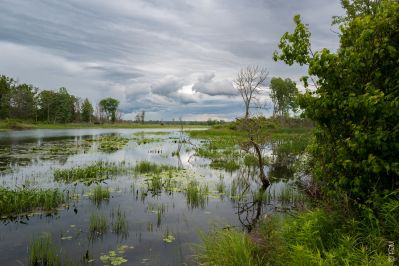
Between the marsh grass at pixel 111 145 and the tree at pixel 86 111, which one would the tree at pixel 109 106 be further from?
the marsh grass at pixel 111 145

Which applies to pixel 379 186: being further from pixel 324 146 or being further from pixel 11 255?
pixel 11 255

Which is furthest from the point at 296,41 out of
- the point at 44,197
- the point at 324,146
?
the point at 44,197

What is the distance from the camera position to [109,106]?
167 meters

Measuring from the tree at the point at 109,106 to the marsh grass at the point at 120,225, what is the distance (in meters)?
160

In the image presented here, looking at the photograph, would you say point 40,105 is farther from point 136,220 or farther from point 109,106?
point 136,220

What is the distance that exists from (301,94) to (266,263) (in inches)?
163

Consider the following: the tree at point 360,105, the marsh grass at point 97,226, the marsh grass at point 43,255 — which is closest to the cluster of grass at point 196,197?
the marsh grass at point 97,226

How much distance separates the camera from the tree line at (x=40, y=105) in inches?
3861

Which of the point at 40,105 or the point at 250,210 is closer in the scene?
the point at 250,210

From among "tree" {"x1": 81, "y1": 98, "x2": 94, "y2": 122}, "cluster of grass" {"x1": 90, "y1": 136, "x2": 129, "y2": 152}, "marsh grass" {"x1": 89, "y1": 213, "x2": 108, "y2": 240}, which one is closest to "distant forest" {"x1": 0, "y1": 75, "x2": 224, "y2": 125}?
"tree" {"x1": 81, "y1": 98, "x2": 94, "y2": 122}

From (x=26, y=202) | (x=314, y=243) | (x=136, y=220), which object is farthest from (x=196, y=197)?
(x=314, y=243)

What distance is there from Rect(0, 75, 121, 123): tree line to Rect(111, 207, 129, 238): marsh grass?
3948 inches

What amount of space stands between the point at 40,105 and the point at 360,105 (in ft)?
420

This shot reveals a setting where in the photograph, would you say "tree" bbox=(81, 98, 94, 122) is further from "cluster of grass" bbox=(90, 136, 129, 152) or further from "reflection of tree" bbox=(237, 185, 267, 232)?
"reflection of tree" bbox=(237, 185, 267, 232)
